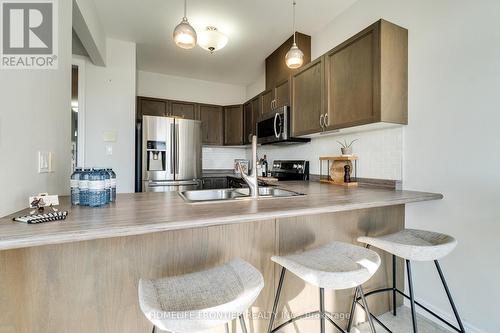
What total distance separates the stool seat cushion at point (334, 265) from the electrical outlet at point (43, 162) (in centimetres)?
121

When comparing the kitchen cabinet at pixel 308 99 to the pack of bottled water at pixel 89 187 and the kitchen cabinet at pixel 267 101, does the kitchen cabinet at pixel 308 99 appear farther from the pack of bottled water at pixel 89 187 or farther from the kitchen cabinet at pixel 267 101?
the pack of bottled water at pixel 89 187

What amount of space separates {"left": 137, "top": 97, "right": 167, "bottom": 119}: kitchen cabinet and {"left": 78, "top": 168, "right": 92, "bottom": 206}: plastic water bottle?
2804 mm

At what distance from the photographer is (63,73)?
1.41 meters

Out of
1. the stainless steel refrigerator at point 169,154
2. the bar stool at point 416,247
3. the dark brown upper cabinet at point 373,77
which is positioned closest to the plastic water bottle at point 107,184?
the bar stool at point 416,247

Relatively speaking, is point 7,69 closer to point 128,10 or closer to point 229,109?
point 128,10

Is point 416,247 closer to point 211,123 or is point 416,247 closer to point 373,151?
point 373,151

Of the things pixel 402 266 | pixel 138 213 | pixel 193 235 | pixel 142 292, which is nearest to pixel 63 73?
pixel 138 213

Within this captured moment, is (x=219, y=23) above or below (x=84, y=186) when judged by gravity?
above

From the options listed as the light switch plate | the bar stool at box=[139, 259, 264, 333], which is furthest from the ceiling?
the bar stool at box=[139, 259, 264, 333]

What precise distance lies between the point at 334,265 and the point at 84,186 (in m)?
1.21

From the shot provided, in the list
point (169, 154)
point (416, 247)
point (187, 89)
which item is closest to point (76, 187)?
point (416, 247)

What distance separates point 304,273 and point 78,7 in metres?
2.41

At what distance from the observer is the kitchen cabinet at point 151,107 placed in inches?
143

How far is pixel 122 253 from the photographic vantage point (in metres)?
1.02
